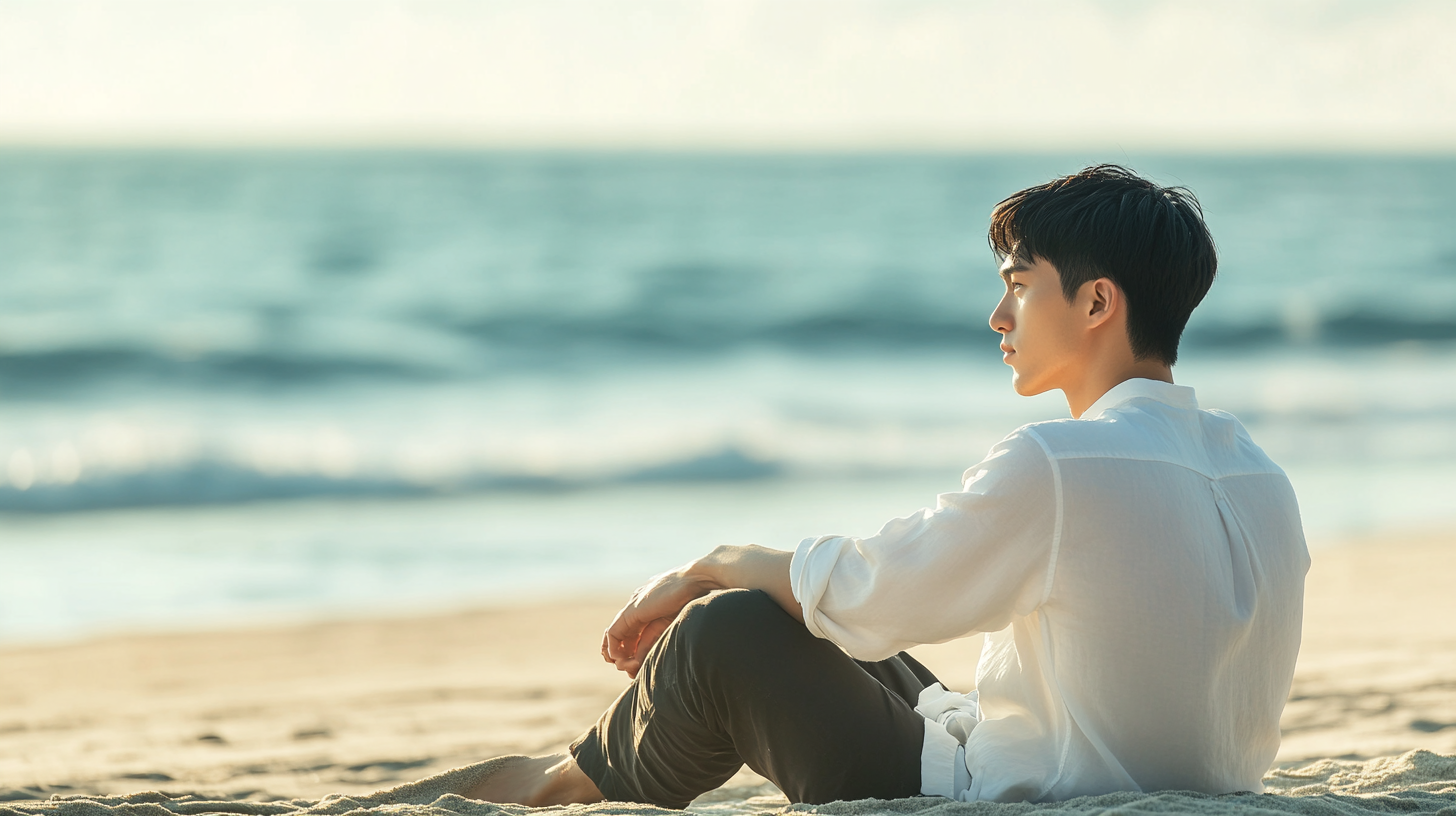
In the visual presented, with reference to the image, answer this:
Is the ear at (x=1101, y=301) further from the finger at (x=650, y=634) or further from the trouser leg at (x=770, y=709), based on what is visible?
the finger at (x=650, y=634)

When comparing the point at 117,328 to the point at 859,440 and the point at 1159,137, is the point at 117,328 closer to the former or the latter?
the point at 859,440

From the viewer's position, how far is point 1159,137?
107000mm

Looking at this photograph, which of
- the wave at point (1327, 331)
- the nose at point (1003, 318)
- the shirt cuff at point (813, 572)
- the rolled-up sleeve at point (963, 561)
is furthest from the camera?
the wave at point (1327, 331)

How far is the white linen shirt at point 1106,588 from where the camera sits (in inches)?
70.2

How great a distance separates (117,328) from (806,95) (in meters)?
34.5

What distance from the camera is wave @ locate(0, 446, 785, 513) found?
7625mm

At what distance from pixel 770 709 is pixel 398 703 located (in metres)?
2.39

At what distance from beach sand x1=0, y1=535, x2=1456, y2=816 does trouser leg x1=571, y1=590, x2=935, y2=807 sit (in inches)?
18.4

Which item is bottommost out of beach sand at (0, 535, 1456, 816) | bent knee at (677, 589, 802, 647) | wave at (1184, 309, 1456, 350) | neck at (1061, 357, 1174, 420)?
beach sand at (0, 535, 1456, 816)

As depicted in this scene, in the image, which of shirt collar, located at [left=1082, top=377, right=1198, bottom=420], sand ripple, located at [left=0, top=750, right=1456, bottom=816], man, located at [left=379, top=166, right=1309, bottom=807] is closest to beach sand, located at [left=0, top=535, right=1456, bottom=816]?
sand ripple, located at [left=0, top=750, right=1456, bottom=816]

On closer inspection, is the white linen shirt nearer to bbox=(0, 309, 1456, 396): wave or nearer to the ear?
the ear

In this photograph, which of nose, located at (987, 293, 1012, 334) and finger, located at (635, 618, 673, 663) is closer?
nose, located at (987, 293, 1012, 334)

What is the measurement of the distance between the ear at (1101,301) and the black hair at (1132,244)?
0.04ft

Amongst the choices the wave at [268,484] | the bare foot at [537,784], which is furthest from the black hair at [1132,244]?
the wave at [268,484]
